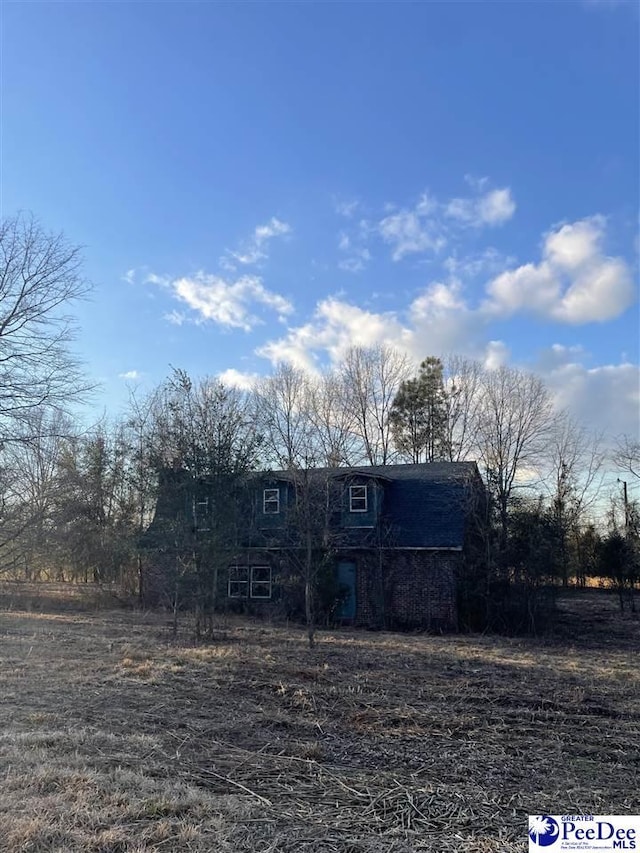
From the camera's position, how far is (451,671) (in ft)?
33.6

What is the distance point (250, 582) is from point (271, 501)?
9.69ft

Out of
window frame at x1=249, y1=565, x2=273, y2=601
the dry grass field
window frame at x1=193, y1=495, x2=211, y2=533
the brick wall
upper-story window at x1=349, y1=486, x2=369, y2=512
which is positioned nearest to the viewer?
the dry grass field

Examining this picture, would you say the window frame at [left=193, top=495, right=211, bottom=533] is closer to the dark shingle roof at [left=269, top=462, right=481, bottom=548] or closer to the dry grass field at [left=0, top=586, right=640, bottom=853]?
the dry grass field at [left=0, top=586, right=640, bottom=853]

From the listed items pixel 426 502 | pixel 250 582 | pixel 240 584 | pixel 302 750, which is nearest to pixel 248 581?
pixel 250 582

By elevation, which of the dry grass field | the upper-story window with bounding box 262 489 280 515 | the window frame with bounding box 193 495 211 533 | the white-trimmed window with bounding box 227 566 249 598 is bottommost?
the dry grass field

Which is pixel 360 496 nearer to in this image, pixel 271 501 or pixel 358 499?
pixel 358 499

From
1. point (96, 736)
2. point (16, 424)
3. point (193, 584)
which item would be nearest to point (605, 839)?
point (96, 736)

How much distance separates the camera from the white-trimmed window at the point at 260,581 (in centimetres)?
2266

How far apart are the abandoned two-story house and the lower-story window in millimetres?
35

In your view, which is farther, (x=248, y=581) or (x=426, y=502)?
(x=248, y=581)

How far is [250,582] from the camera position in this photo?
75.2 ft

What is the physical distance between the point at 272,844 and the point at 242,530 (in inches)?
471

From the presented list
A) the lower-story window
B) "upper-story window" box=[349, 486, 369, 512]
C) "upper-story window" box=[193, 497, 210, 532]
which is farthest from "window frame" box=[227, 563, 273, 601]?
"upper-story window" box=[193, 497, 210, 532]

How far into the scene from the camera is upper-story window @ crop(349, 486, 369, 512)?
21953 mm
